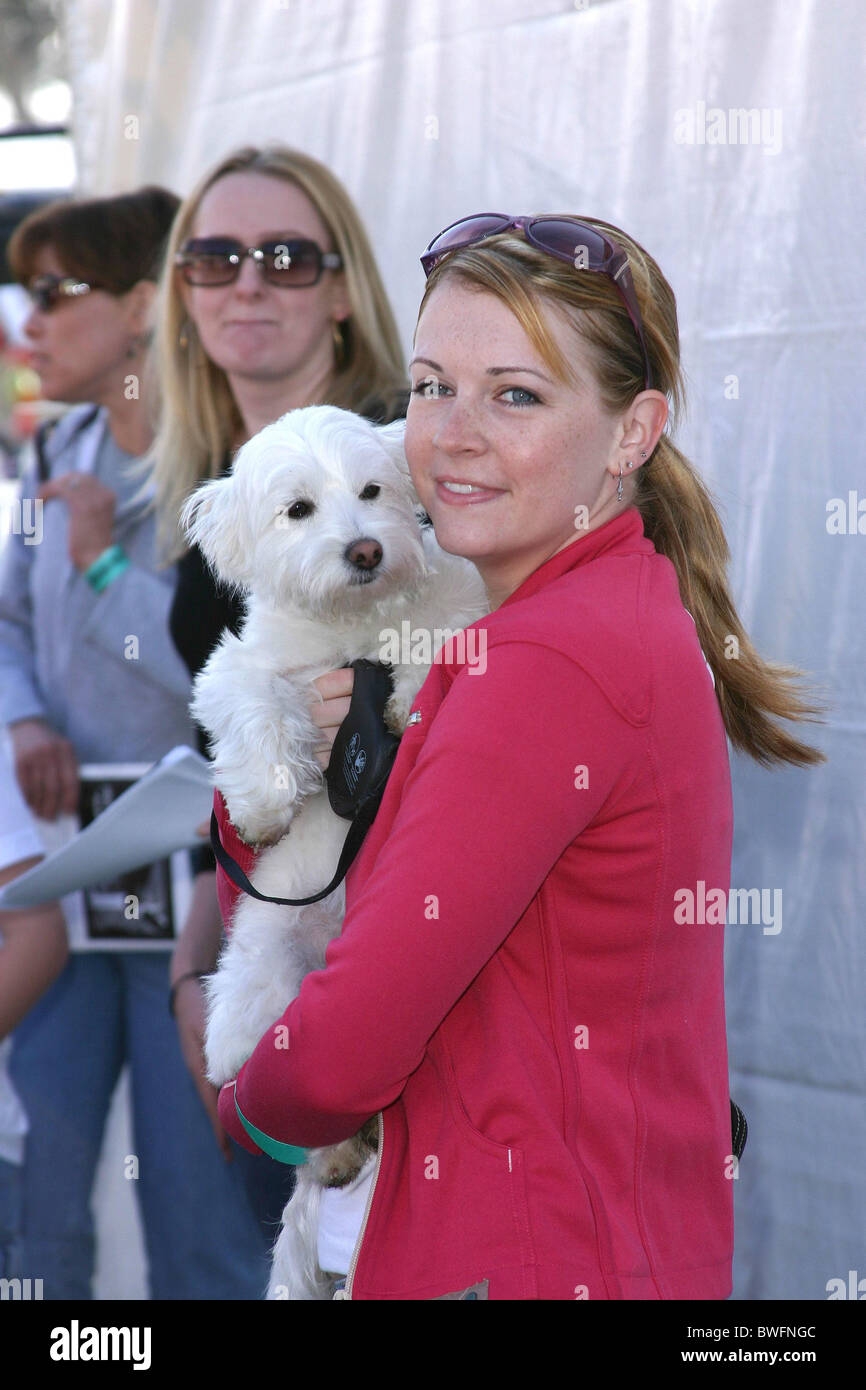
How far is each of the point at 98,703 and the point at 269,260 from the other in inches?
57.1

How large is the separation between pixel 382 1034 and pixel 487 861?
0.23m

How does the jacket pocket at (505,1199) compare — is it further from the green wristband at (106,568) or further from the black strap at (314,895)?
the green wristband at (106,568)

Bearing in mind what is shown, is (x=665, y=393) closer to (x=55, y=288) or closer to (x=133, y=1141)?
(x=55, y=288)

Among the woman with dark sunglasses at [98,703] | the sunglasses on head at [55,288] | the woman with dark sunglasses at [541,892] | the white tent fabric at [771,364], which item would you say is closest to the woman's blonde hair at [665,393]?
the woman with dark sunglasses at [541,892]

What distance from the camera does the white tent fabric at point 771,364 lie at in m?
2.66

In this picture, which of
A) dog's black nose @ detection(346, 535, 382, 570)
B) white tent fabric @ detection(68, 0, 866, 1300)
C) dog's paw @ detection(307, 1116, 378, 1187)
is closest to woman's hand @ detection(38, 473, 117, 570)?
white tent fabric @ detection(68, 0, 866, 1300)

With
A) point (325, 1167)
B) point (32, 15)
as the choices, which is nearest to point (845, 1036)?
point (325, 1167)

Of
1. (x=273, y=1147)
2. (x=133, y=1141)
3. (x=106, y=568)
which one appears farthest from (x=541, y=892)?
(x=133, y=1141)

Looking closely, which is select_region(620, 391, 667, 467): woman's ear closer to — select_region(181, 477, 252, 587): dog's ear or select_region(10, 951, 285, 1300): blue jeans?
select_region(181, 477, 252, 587): dog's ear

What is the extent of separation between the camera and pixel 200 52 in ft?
13.3

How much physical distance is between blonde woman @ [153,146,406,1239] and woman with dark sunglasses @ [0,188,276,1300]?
0.48 m

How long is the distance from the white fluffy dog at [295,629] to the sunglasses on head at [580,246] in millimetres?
670

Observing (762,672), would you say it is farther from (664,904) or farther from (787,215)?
(787,215)

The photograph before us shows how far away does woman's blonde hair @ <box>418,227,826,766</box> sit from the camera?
1562 mm
